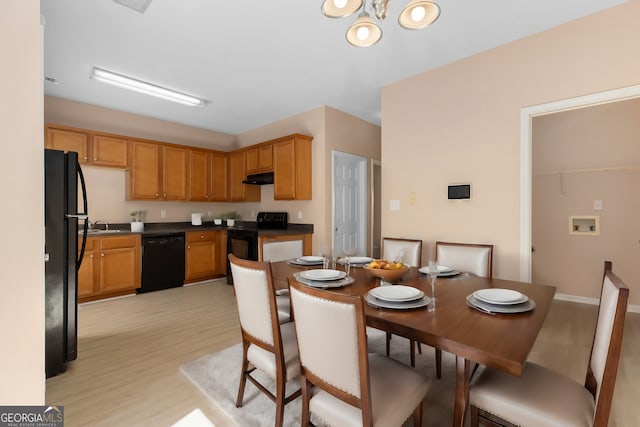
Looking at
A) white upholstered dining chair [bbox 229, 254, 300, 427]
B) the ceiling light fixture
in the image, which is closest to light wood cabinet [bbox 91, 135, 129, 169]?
white upholstered dining chair [bbox 229, 254, 300, 427]

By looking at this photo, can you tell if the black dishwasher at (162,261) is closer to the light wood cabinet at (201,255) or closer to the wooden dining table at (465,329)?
the light wood cabinet at (201,255)

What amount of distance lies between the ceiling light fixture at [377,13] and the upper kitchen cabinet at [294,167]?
2.47 meters

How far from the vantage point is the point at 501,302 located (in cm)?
129

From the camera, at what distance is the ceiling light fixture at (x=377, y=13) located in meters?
1.49

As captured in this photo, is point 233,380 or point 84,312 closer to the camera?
point 233,380

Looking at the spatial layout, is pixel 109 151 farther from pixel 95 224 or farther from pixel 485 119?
pixel 485 119

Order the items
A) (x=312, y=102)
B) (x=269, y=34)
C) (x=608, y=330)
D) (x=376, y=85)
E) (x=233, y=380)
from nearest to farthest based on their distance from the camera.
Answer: (x=608, y=330)
(x=233, y=380)
(x=269, y=34)
(x=376, y=85)
(x=312, y=102)

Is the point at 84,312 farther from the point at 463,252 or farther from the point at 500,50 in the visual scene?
the point at 500,50

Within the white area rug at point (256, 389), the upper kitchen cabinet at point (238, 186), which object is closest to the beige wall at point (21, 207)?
the white area rug at point (256, 389)

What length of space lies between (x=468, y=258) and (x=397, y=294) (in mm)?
1108

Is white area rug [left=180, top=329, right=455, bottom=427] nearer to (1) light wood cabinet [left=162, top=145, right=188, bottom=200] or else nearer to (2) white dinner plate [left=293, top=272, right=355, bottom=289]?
(2) white dinner plate [left=293, top=272, right=355, bottom=289]

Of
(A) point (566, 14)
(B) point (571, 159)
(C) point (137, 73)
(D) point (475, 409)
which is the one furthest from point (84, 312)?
(B) point (571, 159)

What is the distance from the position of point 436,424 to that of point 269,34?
307cm

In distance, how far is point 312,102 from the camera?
4023 mm
